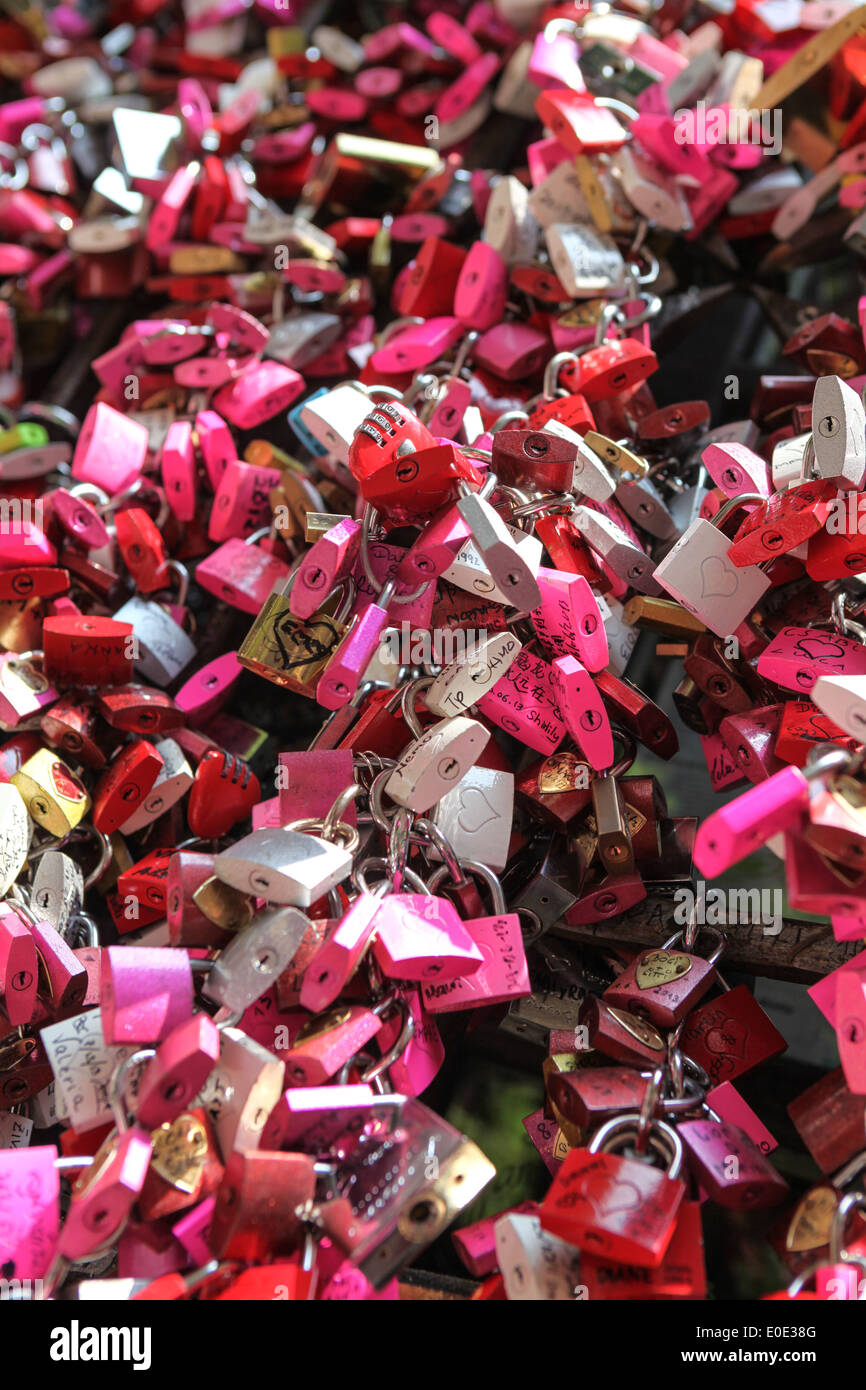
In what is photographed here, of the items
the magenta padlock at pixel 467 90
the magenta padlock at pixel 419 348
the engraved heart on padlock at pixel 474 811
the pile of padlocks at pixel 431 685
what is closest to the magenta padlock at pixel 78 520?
the pile of padlocks at pixel 431 685

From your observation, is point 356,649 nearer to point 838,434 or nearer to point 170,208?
point 838,434

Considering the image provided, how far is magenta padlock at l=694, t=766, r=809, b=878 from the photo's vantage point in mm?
861

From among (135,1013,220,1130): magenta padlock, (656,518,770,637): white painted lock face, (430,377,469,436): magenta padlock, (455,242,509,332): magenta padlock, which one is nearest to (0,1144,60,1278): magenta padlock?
(135,1013,220,1130): magenta padlock

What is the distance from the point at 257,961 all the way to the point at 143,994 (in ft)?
0.34

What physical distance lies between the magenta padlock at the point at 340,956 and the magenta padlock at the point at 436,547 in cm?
35

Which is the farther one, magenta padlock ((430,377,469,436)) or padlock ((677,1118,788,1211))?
magenta padlock ((430,377,469,436))

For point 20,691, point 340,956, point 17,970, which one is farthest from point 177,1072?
point 20,691

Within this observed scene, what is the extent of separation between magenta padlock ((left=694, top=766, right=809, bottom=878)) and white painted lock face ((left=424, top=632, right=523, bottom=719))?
322 mm

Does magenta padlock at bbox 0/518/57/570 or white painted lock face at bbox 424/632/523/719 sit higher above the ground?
white painted lock face at bbox 424/632/523/719

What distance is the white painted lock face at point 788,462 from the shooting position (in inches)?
50.3

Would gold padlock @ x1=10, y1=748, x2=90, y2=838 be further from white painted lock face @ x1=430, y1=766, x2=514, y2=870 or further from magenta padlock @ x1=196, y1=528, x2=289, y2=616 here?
white painted lock face @ x1=430, y1=766, x2=514, y2=870

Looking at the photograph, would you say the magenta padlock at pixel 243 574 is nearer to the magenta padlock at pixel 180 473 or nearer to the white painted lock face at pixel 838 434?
the magenta padlock at pixel 180 473

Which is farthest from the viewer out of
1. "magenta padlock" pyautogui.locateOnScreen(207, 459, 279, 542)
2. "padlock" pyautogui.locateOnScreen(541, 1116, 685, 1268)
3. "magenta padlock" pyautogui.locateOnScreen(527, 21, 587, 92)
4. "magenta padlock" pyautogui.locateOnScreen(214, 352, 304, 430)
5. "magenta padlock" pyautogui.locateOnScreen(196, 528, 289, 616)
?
"magenta padlock" pyautogui.locateOnScreen(527, 21, 587, 92)
